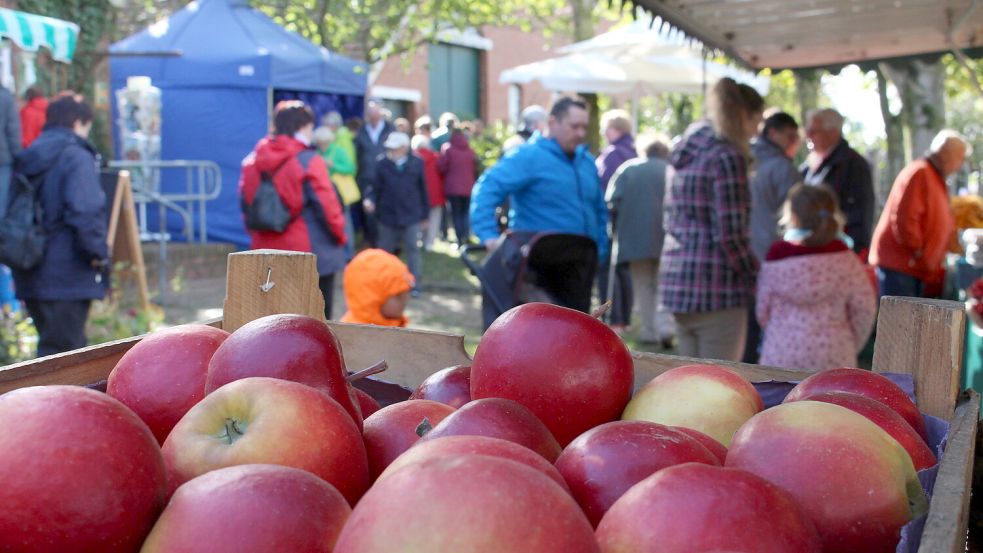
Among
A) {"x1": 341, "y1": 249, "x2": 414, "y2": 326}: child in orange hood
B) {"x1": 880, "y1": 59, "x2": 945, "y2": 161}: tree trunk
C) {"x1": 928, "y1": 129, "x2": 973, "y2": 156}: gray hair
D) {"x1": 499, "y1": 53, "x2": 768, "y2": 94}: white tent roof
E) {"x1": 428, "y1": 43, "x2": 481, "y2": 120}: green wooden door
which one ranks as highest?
{"x1": 428, "y1": 43, "x2": 481, "y2": 120}: green wooden door

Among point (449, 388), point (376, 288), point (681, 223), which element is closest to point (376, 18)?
point (681, 223)

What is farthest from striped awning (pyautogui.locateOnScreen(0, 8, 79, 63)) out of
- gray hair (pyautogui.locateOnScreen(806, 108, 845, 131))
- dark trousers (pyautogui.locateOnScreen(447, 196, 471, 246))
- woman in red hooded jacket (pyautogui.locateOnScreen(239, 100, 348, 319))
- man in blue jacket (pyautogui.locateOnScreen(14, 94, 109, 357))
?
dark trousers (pyautogui.locateOnScreen(447, 196, 471, 246))

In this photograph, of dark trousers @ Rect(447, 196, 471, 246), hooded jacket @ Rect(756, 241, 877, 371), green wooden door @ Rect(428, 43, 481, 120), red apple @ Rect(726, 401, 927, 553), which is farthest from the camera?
green wooden door @ Rect(428, 43, 481, 120)

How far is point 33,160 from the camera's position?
195 inches

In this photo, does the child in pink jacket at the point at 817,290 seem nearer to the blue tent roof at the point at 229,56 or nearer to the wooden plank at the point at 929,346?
the wooden plank at the point at 929,346

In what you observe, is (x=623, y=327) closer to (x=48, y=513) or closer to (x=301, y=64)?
(x=301, y=64)

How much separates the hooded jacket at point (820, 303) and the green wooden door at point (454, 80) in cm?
2118

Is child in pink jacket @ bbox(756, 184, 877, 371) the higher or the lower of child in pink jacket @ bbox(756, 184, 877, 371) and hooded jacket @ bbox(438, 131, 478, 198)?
the lower

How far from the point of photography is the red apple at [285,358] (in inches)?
52.5

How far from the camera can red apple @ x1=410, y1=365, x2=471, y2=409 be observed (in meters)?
1.61

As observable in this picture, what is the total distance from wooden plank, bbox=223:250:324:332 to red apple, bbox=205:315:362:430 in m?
0.54

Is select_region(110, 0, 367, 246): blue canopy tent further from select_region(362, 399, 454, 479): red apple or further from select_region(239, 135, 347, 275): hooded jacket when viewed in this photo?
select_region(362, 399, 454, 479): red apple

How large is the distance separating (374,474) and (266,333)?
27 centimetres

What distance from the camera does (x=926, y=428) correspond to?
1.53 m
